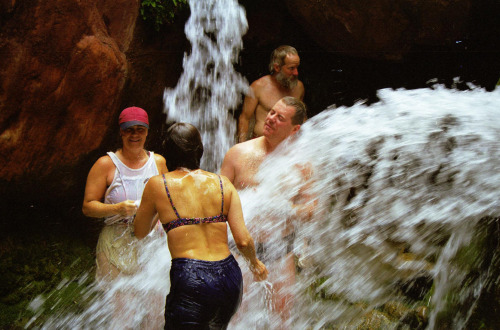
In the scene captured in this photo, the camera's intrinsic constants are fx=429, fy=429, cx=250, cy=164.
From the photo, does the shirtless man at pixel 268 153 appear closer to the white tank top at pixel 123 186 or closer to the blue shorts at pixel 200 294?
the white tank top at pixel 123 186

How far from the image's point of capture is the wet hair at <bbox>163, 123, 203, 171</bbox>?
238 cm

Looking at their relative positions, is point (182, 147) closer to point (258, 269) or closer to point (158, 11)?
point (258, 269)

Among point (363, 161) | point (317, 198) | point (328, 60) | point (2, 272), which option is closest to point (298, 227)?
point (317, 198)

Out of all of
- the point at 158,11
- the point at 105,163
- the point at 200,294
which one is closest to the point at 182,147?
the point at 200,294

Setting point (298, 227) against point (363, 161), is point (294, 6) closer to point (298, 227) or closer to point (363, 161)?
point (363, 161)

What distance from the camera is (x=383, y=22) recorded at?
586cm

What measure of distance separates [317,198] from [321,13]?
138 inches

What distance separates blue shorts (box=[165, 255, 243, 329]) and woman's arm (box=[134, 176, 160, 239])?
0.90ft

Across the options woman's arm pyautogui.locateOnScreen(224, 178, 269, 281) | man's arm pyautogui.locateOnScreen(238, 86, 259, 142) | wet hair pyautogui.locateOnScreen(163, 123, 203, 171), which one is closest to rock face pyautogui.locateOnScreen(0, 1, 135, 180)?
man's arm pyautogui.locateOnScreen(238, 86, 259, 142)

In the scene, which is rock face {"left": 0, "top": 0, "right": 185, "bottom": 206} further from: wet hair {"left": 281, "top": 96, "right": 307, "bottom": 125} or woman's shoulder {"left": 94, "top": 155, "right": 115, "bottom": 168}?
wet hair {"left": 281, "top": 96, "right": 307, "bottom": 125}

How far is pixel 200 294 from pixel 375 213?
2.06 metres

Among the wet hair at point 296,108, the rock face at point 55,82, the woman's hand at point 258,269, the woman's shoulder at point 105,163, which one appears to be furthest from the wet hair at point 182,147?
the rock face at point 55,82

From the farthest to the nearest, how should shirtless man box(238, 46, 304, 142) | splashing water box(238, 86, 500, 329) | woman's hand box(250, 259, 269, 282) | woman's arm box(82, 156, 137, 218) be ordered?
shirtless man box(238, 46, 304, 142) < splashing water box(238, 86, 500, 329) < woman's arm box(82, 156, 137, 218) < woman's hand box(250, 259, 269, 282)

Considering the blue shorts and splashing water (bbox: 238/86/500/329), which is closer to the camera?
the blue shorts
